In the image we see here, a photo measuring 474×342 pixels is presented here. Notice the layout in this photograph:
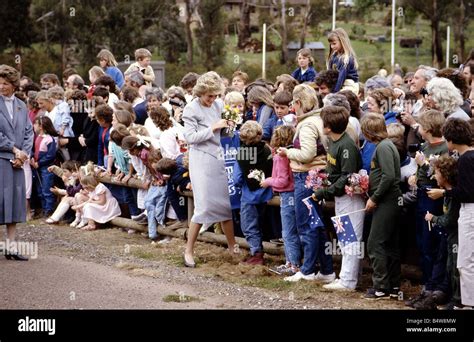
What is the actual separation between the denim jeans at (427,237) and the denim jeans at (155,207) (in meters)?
4.82

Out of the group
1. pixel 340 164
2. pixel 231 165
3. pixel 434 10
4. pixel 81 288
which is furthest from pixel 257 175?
pixel 434 10

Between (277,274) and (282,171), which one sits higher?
(282,171)

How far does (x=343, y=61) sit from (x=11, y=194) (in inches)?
184

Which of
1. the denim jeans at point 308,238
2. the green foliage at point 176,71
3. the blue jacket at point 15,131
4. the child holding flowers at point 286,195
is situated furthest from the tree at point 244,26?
the denim jeans at point 308,238

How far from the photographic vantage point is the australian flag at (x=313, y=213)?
10414mm

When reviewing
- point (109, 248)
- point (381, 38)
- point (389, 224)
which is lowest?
point (109, 248)

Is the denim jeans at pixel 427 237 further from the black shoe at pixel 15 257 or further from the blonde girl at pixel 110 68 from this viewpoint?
the blonde girl at pixel 110 68

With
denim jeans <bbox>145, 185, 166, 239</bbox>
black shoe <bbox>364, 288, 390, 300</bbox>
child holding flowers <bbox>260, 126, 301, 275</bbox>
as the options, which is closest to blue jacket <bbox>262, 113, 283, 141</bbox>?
child holding flowers <bbox>260, 126, 301, 275</bbox>

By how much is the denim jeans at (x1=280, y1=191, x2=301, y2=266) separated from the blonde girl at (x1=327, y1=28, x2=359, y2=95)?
6.73ft

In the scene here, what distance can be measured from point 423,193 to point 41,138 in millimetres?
8384

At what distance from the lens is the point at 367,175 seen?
9.92 meters

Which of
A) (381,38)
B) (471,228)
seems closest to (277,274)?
(471,228)

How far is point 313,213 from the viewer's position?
411 inches
